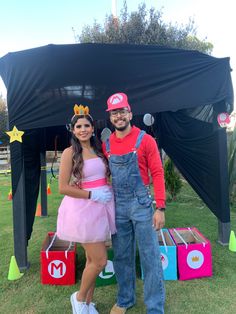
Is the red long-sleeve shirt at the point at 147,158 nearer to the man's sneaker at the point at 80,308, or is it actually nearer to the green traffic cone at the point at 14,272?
the man's sneaker at the point at 80,308

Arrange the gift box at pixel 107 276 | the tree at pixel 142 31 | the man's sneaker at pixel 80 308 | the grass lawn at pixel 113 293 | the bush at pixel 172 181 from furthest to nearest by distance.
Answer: the tree at pixel 142 31
the bush at pixel 172 181
the gift box at pixel 107 276
the grass lawn at pixel 113 293
the man's sneaker at pixel 80 308

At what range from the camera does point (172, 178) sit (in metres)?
6.83

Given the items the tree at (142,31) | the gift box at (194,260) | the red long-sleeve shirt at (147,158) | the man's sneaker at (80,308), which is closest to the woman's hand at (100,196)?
the red long-sleeve shirt at (147,158)

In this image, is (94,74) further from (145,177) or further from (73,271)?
(73,271)

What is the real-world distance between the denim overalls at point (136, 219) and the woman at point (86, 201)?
0.08 m

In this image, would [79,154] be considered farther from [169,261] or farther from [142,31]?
[142,31]

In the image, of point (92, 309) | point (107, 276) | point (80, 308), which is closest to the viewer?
point (80, 308)

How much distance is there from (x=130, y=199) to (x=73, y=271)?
49.9 inches

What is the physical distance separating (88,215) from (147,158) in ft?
2.04

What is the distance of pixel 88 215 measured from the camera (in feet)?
6.88

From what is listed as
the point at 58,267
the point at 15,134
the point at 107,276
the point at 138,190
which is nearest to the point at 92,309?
the point at 107,276

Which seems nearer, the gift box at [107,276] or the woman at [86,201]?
the woman at [86,201]

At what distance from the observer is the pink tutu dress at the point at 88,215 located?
208 centimetres

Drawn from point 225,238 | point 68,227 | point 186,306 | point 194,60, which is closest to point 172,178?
point 225,238
